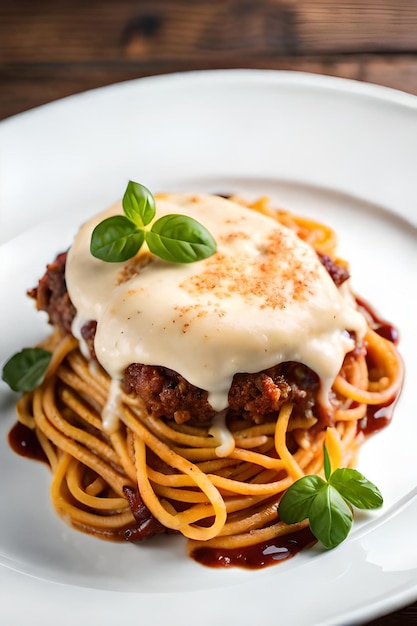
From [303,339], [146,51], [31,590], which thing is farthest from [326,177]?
[31,590]

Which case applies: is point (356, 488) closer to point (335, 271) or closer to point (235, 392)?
point (235, 392)

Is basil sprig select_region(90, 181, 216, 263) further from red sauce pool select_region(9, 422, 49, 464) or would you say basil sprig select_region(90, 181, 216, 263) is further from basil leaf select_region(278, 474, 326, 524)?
basil leaf select_region(278, 474, 326, 524)

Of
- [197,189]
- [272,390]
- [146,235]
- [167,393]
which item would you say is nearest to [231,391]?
[272,390]

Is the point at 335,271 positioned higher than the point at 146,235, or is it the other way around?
the point at 335,271

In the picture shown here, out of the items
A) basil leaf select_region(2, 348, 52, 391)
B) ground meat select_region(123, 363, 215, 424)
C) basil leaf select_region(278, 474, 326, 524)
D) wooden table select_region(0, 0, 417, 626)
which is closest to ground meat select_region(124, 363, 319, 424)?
ground meat select_region(123, 363, 215, 424)

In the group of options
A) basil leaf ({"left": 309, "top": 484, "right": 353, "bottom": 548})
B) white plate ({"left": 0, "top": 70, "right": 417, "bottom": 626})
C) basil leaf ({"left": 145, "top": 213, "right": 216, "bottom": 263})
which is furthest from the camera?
basil leaf ({"left": 145, "top": 213, "right": 216, "bottom": 263})
